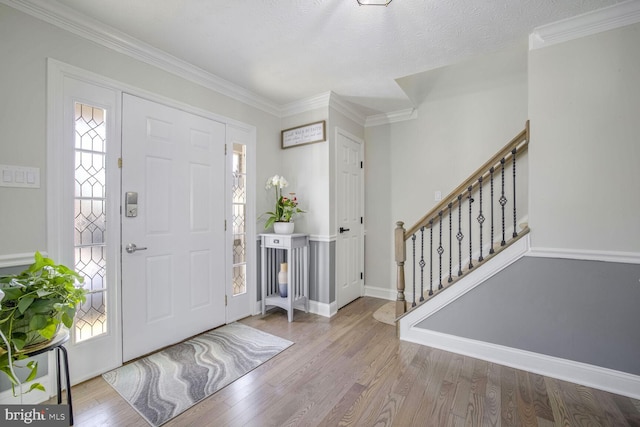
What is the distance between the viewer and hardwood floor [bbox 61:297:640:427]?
1.58 metres

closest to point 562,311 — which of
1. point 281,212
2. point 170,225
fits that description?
point 281,212

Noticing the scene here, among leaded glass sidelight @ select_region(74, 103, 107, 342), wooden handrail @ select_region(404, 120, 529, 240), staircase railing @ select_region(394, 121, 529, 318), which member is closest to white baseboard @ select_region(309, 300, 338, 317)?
staircase railing @ select_region(394, 121, 529, 318)

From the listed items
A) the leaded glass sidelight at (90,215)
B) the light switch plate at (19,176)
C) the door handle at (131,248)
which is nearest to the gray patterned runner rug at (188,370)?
the leaded glass sidelight at (90,215)

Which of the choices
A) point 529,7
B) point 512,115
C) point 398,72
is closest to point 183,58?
point 398,72

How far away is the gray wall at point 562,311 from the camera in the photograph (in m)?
1.81

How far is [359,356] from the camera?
2275mm

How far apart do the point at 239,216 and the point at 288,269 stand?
79cm

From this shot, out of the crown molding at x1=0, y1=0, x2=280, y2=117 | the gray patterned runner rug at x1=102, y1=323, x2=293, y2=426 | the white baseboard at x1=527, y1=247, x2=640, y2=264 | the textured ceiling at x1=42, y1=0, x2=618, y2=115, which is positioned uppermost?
the textured ceiling at x1=42, y1=0, x2=618, y2=115

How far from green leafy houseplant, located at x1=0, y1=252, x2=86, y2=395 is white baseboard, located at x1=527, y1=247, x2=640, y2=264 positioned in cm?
292

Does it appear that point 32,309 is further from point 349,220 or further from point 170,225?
point 349,220

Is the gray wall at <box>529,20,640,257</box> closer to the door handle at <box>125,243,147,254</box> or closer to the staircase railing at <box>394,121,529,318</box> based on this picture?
the staircase railing at <box>394,121,529,318</box>

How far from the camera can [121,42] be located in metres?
2.06

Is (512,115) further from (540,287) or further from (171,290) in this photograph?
(171,290)

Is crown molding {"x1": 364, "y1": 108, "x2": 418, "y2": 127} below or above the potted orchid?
above
